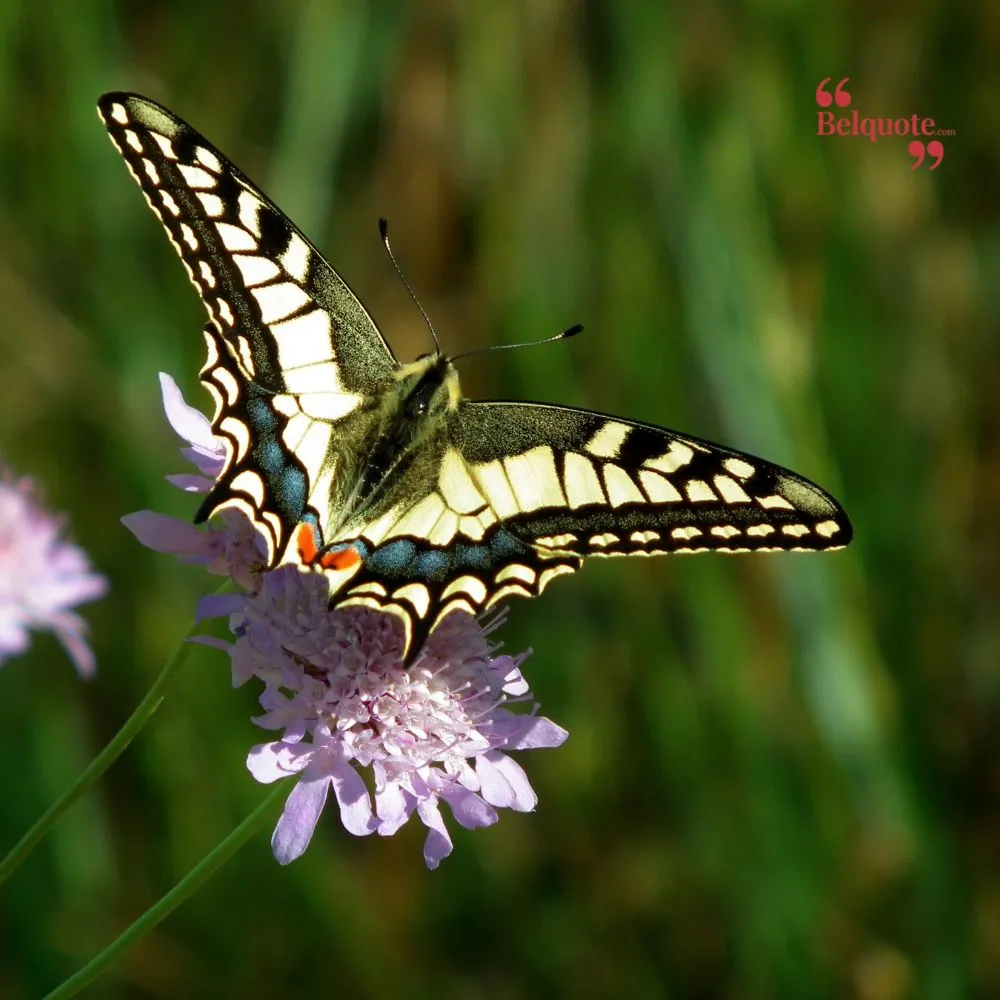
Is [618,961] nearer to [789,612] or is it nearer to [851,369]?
[789,612]

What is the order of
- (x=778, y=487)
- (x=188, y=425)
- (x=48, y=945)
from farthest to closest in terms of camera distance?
(x=48, y=945)
(x=188, y=425)
(x=778, y=487)

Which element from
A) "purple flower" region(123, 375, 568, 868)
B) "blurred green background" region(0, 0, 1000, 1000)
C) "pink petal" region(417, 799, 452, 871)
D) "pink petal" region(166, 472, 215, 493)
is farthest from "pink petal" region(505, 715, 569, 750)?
"blurred green background" region(0, 0, 1000, 1000)

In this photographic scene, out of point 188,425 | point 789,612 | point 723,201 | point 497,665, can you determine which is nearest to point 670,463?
point 497,665

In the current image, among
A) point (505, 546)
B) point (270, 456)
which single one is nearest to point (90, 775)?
point (270, 456)

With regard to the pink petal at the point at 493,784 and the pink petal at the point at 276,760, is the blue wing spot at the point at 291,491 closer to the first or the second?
the pink petal at the point at 276,760

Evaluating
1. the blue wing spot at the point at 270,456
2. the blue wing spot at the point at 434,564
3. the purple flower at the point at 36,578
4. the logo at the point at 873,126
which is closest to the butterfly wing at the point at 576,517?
the blue wing spot at the point at 434,564

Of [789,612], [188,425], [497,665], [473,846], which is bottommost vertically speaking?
[473,846]

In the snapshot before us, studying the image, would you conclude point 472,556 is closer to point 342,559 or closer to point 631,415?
point 342,559

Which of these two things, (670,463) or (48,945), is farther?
(48,945)
